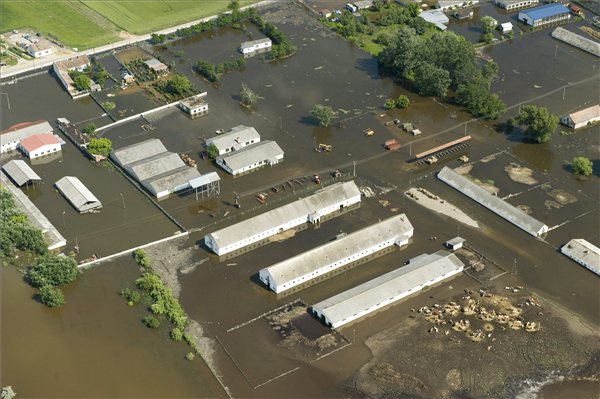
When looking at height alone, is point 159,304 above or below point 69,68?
below

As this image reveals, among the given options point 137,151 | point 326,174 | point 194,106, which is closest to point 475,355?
point 326,174

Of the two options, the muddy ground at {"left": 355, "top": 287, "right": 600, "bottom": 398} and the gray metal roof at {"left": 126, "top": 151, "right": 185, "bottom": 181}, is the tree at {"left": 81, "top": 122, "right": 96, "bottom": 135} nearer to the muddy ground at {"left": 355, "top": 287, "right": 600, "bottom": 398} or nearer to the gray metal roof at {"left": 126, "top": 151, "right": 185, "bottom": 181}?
the gray metal roof at {"left": 126, "top": 151, "right": 185, "bottom": 181}

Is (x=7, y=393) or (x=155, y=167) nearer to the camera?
(x=7, y=393)

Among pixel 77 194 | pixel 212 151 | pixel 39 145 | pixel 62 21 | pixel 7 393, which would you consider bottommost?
pixel 7 393

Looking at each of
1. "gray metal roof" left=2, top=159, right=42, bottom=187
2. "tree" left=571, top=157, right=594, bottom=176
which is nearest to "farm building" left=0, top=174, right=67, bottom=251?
"gray metal roof" left=2, top=159, right=42, bottom=187

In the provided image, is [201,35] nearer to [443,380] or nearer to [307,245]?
[307,245]

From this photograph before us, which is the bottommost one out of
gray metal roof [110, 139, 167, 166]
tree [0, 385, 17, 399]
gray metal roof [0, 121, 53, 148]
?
tree [0, 385, 17, 399]

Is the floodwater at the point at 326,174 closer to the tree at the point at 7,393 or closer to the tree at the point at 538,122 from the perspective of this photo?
the tree at the point at 7,393

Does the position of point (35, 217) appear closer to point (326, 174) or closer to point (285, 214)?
point (285, 214)
